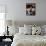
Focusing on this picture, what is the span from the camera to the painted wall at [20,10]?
16.2ft

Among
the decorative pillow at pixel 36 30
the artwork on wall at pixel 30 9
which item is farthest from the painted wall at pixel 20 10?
the decorative pillow at pixel 36 30

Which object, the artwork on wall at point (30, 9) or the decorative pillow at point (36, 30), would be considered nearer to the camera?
the decorative pillow at point (36, 30)

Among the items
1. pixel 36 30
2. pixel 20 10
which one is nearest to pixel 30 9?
pixel 20 10

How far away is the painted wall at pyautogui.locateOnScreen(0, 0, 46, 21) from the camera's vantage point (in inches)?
194

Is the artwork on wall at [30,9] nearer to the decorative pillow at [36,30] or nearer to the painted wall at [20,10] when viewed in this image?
the painted wall at [20,10]

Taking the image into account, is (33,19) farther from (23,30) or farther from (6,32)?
(6,32)

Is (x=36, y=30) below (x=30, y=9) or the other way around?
below

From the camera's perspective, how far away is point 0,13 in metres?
4.95

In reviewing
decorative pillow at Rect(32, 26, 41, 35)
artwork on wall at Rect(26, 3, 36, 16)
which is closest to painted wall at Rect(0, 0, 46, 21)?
artwork on wall at Rect(26, 3, 36, 16)

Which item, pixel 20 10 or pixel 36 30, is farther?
pixel 20 10

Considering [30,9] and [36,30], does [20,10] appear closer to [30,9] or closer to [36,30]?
[30,9]

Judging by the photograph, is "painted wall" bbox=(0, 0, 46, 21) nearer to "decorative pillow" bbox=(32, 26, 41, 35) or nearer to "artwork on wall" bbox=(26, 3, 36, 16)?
"artwork on wall" bbox=(26, 3, 36, 16)

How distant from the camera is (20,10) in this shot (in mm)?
4961

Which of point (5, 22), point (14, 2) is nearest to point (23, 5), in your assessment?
point (14, 2)
